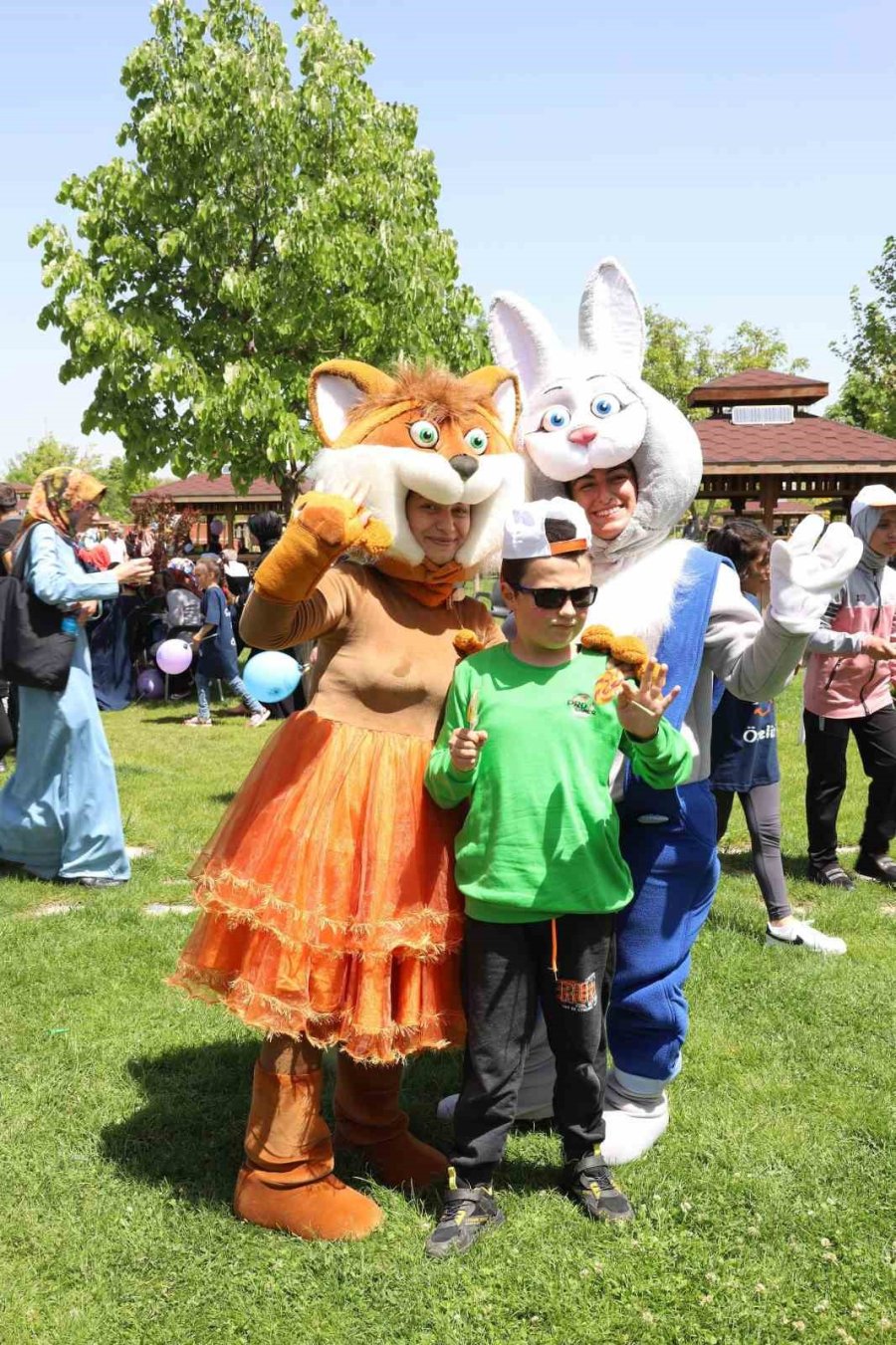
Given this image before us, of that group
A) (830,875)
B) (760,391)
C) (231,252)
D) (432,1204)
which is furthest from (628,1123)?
(760,391)

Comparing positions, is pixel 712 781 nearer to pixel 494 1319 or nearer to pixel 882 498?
pixel 882 498

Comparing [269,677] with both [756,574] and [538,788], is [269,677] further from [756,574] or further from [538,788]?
[756,574]

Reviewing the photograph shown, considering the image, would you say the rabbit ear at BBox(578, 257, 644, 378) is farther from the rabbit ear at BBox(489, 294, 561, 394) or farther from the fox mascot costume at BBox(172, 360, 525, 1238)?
the fox mascot costume at BBox(172, 360, 525, 1238)

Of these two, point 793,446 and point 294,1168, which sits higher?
point 793,446

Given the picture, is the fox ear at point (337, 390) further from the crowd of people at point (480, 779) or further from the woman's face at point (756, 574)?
the woman's face at point (756, 574)

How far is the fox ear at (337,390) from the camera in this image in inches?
116

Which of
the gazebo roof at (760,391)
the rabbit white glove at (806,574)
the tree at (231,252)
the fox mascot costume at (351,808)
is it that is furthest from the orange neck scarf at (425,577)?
the gazebo roof at (760,391)

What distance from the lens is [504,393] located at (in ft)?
10.2

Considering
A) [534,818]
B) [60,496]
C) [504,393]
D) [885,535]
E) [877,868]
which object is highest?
[504,393]

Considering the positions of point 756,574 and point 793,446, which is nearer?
point 756,574

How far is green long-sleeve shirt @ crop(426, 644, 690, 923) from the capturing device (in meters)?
2.65

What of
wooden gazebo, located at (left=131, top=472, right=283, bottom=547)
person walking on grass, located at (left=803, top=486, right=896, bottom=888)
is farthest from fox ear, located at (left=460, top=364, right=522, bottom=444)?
wooden gazebo, located at (left=131, top=472, right=283, bottom=547)

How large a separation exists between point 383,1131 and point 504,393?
6.95 ft

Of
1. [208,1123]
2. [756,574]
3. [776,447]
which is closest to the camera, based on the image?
[208,1123]
